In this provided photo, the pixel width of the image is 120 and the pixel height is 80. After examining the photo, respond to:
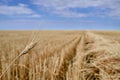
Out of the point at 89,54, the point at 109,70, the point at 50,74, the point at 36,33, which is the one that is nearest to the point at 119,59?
the point at 109,70

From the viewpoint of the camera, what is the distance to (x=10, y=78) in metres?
3.13

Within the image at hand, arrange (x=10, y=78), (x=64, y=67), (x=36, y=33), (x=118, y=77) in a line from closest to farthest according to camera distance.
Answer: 1. (x=36, y=33)
2. (x=118, y=77)
3. (x=10, y=78)
4. (x=64, y=67)

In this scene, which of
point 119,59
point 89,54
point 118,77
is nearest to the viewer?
point 118,77

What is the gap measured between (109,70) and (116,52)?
1.74ft

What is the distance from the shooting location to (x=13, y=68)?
3.36 m

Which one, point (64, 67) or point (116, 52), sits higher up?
point (116, 52)

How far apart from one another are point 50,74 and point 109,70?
3.15ft

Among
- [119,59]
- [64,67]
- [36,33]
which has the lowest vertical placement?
[64,67]

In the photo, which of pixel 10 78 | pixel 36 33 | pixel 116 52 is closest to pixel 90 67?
pixel 116 52

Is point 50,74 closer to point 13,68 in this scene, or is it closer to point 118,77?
point 13,68

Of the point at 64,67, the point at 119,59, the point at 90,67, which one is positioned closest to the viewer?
the point at 119,59

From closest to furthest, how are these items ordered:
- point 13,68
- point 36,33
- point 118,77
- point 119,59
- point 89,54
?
point 36,33, point 118,77, point 13,68, point 119,59, point 89,54

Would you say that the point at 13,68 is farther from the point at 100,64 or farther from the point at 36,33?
the point at 36,33

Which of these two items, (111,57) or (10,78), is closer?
(10,78)
